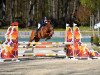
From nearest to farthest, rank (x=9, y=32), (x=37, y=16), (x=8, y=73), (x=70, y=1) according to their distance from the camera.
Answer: (x=8, y=73), (x=9, y=32), (x=37, y=16), (x=70, y=1)

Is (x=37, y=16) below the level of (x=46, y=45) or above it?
above

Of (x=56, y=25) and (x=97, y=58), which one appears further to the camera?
(x=56, y=25)

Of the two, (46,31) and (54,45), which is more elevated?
(46,31)

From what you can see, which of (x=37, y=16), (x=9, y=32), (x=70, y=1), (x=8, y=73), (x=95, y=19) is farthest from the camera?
(x=70, y=1)

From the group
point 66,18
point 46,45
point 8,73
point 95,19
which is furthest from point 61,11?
point 8,73

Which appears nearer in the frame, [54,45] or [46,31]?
[54,45]

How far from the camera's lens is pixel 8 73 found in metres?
9.59

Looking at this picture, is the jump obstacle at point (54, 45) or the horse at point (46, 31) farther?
the horse at point (46, 31)

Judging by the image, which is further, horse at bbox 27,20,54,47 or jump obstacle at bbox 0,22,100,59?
horse at bbox 27,20,54,47

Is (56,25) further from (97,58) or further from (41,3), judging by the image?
(97,58)

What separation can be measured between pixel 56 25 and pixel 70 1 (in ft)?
22.5

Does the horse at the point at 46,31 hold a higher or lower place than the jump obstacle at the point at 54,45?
higher

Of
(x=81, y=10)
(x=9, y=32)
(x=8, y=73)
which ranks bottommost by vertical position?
(x=8, y=73)

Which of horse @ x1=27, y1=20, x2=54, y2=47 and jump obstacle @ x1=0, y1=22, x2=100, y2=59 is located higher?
horse @ x1=27, y1=20, x2=54, y2=47
